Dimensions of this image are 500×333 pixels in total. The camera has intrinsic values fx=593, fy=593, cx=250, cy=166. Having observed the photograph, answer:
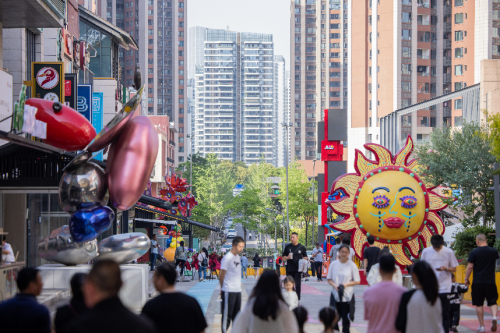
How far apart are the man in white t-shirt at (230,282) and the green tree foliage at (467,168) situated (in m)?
13.6

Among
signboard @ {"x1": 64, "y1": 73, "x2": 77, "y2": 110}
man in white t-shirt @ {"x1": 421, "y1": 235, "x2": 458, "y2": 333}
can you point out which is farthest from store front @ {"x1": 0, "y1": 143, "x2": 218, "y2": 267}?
man in white t-shirt @ {"x1": 421, "y1": 235, "x2": 458, "y2": 333}

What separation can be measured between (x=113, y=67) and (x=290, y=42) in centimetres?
10234

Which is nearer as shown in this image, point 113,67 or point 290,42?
point 113,67

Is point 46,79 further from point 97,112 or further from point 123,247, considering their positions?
point 123,247

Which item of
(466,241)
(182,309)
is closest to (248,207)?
(466,241)

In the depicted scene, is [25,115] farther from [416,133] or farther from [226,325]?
[416,133]

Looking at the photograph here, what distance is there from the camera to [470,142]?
76.1 ft

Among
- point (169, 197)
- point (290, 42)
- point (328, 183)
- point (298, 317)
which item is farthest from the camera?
point (290, 42)

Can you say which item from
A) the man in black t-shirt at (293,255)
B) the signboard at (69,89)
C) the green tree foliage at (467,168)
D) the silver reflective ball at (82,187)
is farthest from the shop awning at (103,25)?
the man in black t-shirt at (293,255)

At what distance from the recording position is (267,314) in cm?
599

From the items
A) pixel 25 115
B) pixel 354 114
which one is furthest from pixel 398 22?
pixel 25 115

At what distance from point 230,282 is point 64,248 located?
530cm

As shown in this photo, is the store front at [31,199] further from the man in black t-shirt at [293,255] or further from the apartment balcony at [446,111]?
the apartment balcony at [446,111]

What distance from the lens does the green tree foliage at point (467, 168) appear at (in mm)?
22516
